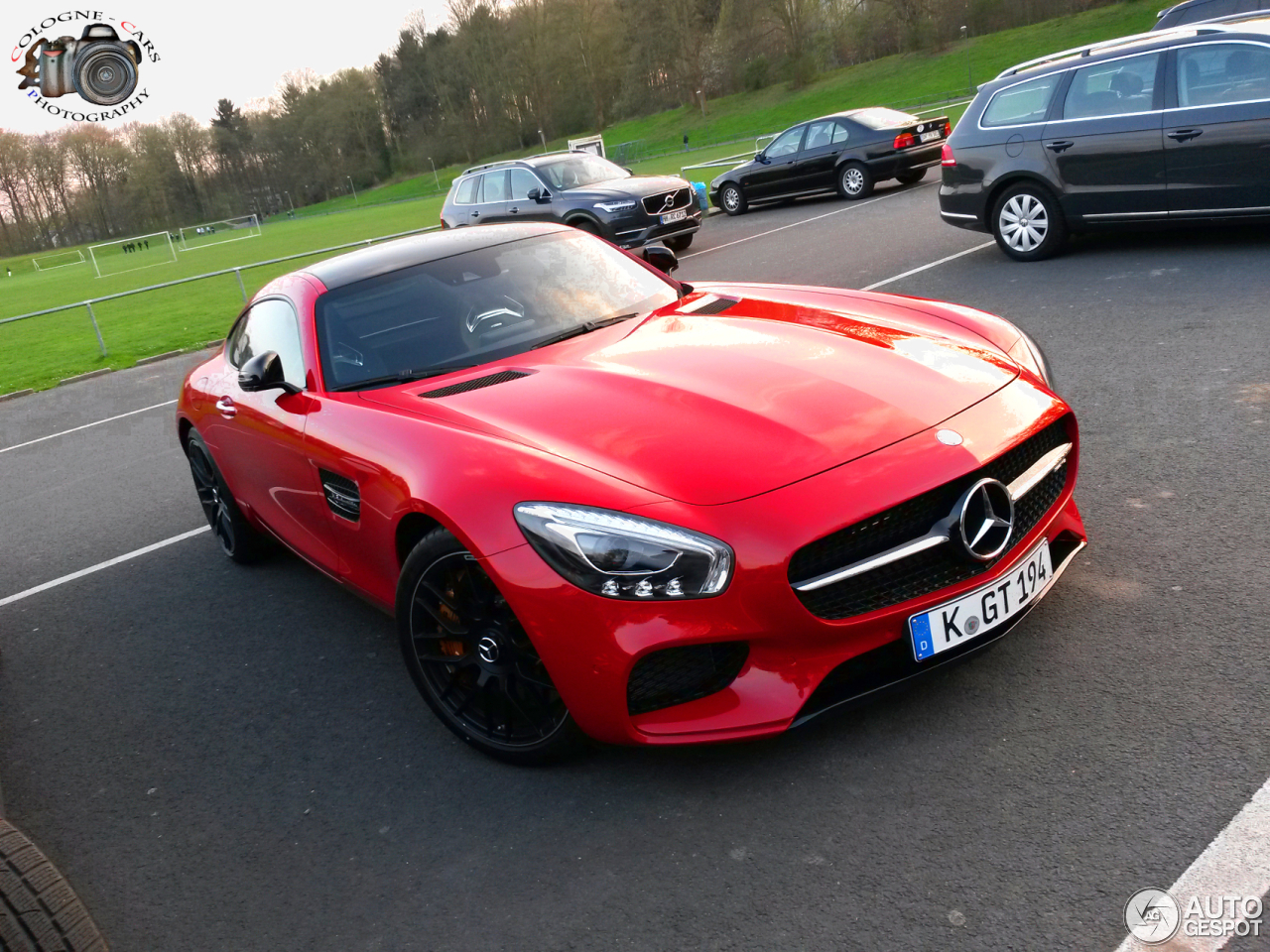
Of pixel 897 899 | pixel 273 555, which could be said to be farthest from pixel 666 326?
pixel 273 555

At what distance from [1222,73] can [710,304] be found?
235 inches

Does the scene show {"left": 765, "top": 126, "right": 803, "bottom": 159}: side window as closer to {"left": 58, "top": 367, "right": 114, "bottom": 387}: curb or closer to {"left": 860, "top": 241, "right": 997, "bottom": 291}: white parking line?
{"left": 860, "top": 241, "right": 997, "bottom": 291}: white parking line

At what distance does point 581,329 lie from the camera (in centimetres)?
425

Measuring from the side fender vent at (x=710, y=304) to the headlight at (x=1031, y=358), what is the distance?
45.2 inches

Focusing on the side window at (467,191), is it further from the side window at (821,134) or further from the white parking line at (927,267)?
the white parking line at (927,267)

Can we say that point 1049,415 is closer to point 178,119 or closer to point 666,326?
point 666,326

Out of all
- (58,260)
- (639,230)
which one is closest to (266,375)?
(639,230)

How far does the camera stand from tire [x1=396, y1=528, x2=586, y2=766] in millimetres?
3123

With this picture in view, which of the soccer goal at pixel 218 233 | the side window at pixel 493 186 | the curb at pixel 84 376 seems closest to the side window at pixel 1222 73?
the side window at pixel 493 186

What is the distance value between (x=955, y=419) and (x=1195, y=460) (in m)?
2.08

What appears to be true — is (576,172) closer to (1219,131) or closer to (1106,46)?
(1106,46)

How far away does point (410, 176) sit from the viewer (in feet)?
362

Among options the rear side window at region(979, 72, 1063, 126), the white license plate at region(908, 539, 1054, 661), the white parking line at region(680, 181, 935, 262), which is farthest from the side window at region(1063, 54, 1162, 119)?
the white parking line at region(680, 181, 935, 262)

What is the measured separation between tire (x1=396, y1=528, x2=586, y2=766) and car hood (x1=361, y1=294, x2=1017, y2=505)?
1.50 feet
